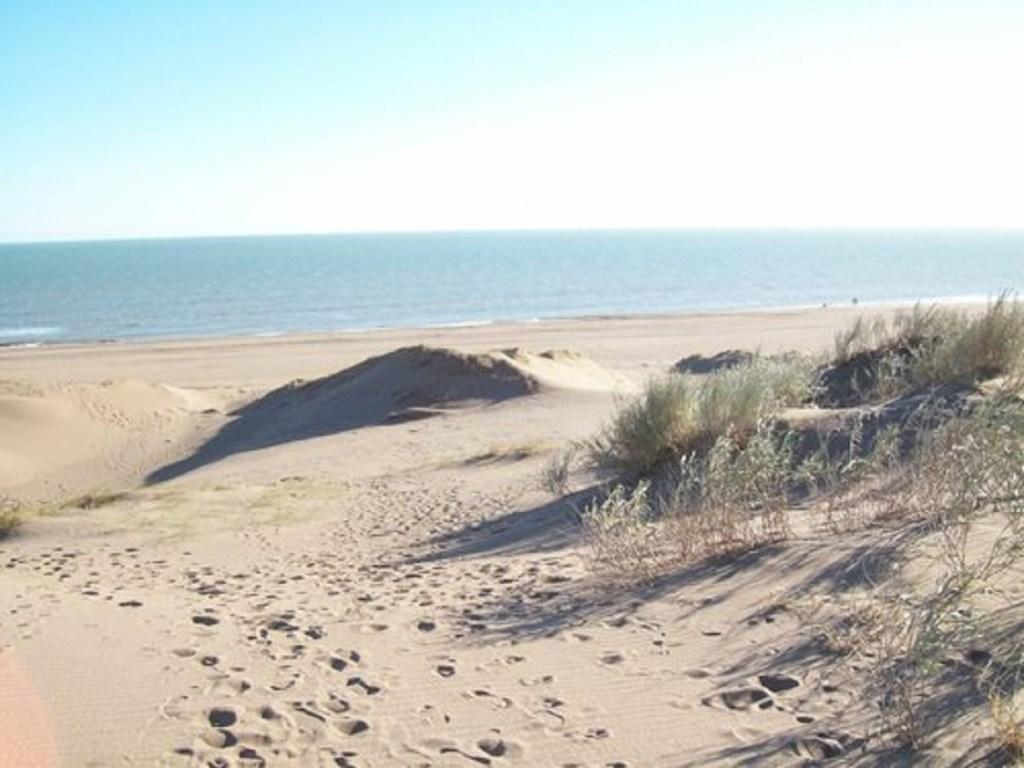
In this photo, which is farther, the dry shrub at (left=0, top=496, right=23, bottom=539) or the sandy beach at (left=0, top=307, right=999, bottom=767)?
the dry shrub at (left=0, top=496, right=23, bottom=539)

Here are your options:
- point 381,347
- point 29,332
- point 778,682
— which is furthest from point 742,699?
point 29,332

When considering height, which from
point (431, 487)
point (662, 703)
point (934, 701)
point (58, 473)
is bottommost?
point (58, 473)

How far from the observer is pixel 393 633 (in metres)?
5.63

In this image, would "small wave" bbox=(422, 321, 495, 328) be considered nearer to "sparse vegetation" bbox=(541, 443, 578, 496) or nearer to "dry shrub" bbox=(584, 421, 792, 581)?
"sparse vegetation" bbox=(541, 443, 578, 496)

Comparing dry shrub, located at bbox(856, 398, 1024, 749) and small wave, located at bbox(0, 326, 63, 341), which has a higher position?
dry shrub, located at bbox(856, 398, 1024, 749)

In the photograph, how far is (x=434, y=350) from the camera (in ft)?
69.0

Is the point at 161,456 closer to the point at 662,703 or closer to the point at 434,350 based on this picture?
the point at 434,350

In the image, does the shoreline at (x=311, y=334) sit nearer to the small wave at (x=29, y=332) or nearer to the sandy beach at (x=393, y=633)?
the small wave at (x=29, y=332)

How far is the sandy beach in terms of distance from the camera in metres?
3.98

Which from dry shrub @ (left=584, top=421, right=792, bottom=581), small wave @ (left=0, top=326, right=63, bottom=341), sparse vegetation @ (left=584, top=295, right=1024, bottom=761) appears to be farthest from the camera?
small wave @ (left=0, top=326, right=63, bottom=341)

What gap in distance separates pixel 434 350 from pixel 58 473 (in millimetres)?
7558

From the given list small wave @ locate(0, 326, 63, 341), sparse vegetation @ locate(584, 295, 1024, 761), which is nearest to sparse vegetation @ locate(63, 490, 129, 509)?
sparse vegetation @ locate(584, 295, 1024, 761)

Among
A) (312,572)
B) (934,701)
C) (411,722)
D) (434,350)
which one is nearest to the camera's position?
(934,701)

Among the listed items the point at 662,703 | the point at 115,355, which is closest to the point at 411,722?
the point at 662,703
